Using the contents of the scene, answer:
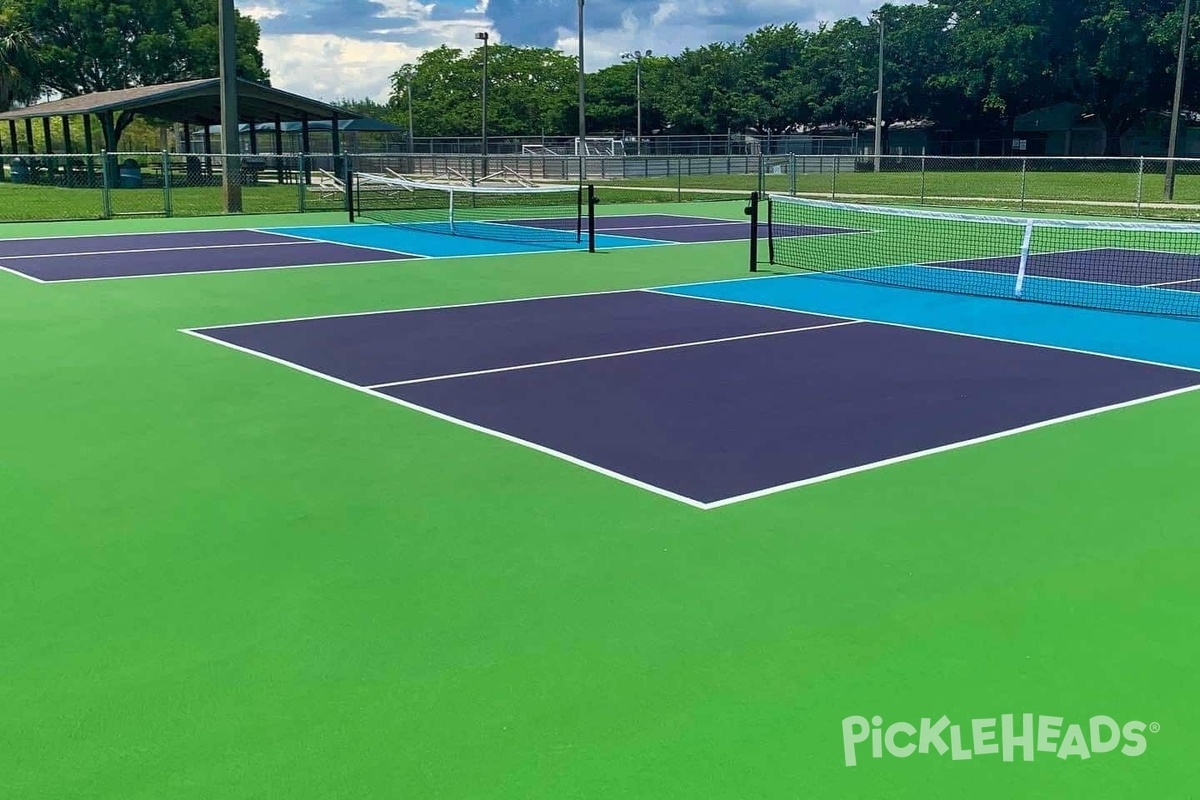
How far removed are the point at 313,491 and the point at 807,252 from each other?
1611 centimetres

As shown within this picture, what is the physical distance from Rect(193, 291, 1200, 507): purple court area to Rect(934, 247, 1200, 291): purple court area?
6485 mm

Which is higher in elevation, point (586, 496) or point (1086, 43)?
point (1086, 43)

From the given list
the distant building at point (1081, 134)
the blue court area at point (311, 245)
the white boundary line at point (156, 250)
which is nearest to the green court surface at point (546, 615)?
the blue court area at point (311, 245)

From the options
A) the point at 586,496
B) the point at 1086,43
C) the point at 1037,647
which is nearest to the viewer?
the point at 1037,647

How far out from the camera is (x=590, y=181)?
49.9 metres

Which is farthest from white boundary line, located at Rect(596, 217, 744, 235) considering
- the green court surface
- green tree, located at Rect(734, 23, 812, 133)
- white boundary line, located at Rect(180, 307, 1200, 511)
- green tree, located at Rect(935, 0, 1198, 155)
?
green tree, located at Rect(734, 23, 812, 133)

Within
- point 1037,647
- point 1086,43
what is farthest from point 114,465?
point 1086,43

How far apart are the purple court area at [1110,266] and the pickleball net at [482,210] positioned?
6.99 meters

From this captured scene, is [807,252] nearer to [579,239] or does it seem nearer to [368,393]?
[579,239]

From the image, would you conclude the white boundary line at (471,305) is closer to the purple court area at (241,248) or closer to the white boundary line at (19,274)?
the purple court area at (241,248)

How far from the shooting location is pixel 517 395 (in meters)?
9.77

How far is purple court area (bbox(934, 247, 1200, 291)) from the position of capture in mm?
17938

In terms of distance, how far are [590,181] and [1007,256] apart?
99.4 ft

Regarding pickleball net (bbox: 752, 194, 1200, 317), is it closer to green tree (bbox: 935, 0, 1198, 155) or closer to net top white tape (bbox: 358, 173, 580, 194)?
net top white tape (bbox: 358, 173, 580, 194)
